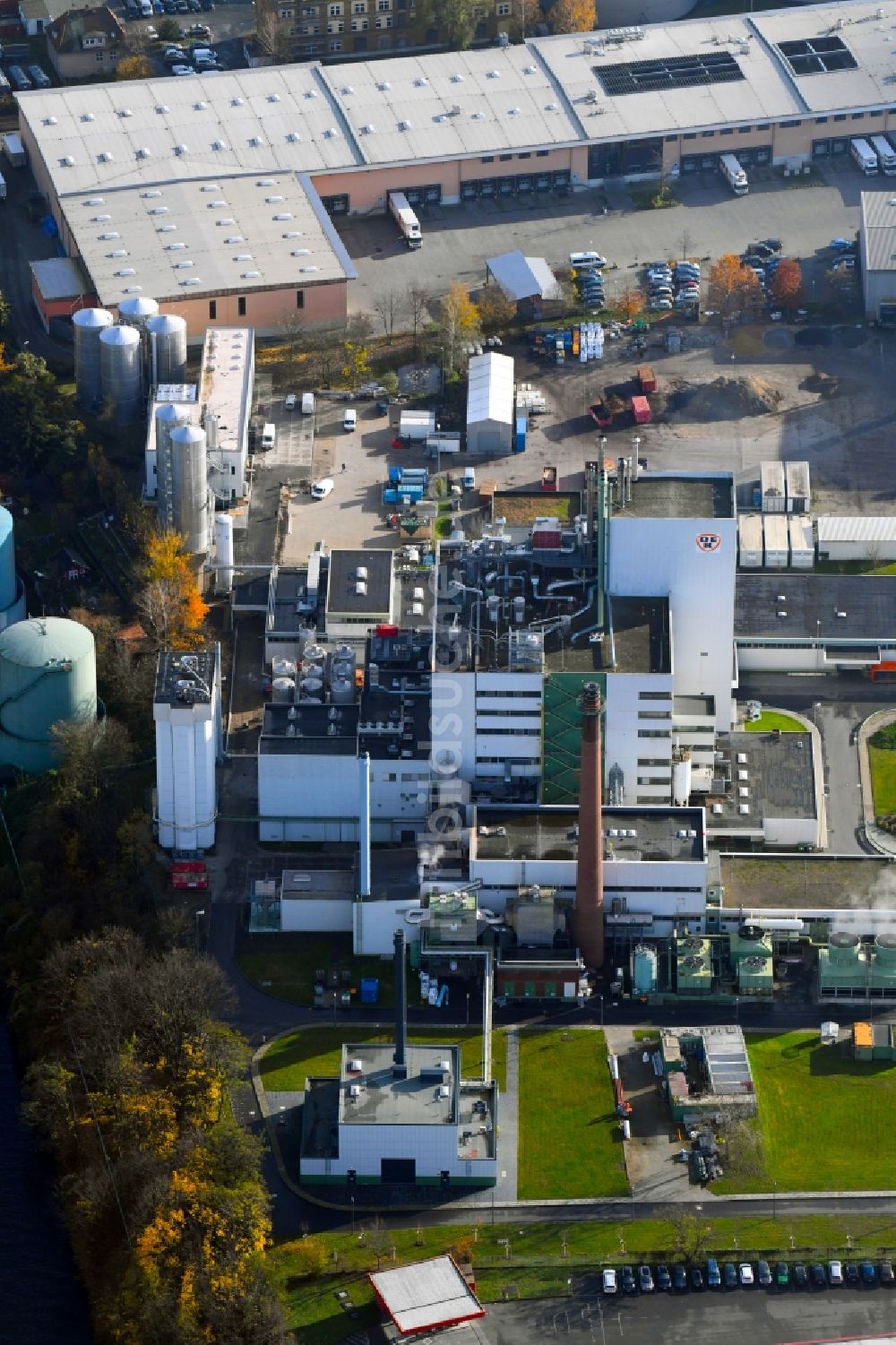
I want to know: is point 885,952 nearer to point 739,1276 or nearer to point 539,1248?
point 739,1276

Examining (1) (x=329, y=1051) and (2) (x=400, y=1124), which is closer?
(2) (x=400, y=1124)

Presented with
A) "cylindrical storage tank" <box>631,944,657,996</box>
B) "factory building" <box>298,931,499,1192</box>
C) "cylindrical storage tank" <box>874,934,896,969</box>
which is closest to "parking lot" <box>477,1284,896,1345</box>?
"factory building" <box>298,931,499,1192</box>

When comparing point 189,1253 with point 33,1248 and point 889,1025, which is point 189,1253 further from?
point 889,1025

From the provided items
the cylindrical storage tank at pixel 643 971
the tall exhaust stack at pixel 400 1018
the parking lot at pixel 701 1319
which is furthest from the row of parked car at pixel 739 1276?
the cylindrical storage tank at pixel 643 971

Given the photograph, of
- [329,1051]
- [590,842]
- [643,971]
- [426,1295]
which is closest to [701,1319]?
[426,1295]

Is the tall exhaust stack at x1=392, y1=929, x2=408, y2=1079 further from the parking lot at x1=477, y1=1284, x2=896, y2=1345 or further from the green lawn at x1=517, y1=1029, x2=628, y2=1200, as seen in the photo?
the parking lot at x1=477, y1=1284, x2=896, y2=1345

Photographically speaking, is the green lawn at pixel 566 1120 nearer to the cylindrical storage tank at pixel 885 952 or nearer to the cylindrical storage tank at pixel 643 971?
the cylindrical storage tank at pixel 643 971
